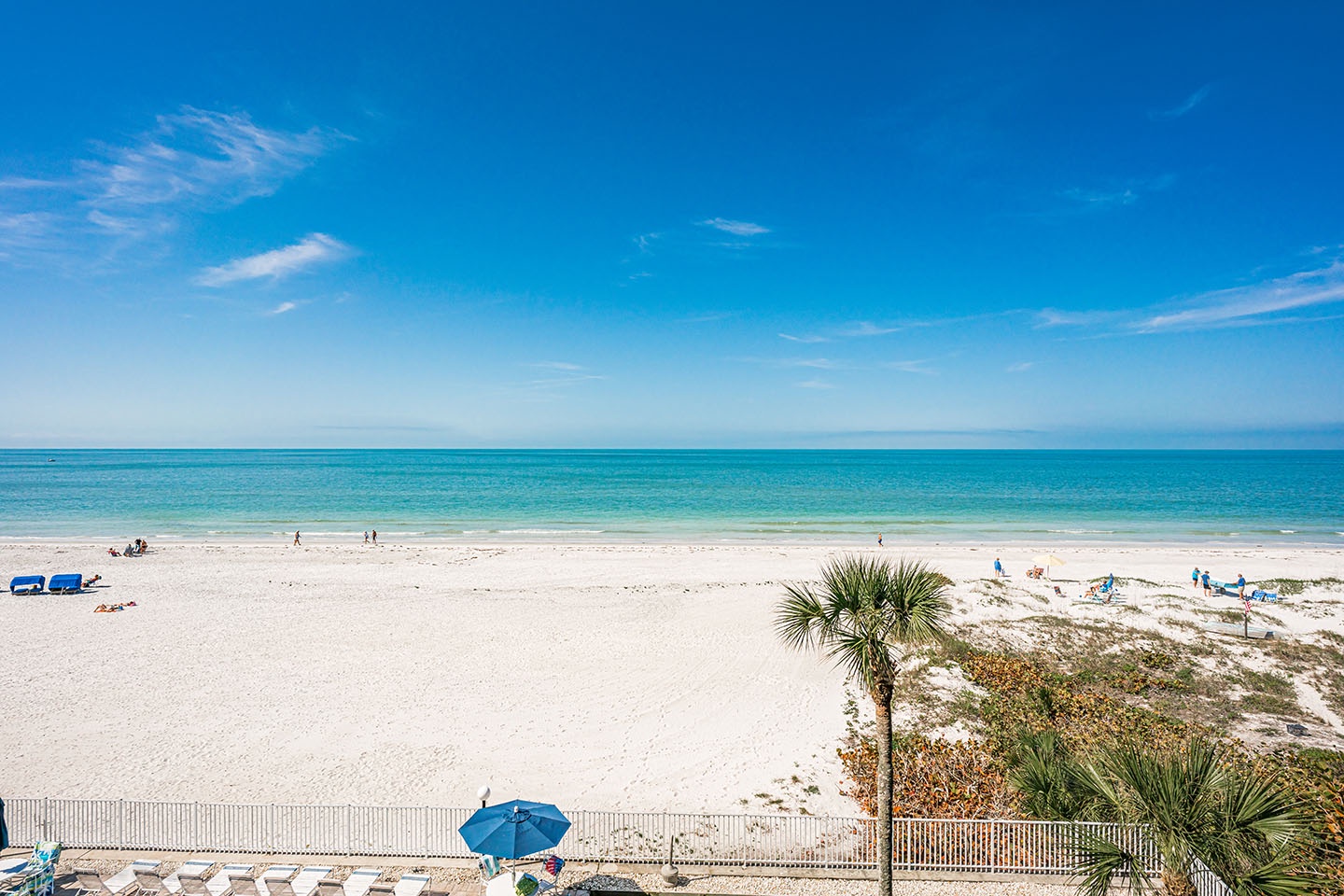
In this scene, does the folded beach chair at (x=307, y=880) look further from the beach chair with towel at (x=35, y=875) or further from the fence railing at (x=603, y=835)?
the beach chair with towel at (x=35, y=875)

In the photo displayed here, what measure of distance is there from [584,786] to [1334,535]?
66213 mm

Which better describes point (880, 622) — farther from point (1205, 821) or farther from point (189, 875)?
point (189, 875)

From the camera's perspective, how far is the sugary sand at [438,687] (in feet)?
45.2

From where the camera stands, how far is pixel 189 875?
9.64m

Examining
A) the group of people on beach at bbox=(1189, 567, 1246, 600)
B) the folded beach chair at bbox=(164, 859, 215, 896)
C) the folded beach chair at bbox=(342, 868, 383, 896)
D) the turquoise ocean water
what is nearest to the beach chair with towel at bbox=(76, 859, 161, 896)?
the folded beach chair at bbox=(164, 859, 215, 896)

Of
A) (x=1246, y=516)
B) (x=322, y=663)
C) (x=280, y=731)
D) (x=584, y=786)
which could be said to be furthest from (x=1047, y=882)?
(x=1246, y=516)

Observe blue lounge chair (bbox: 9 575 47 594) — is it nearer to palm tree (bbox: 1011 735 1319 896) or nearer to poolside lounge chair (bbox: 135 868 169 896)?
poolside lounge chair (bbox: 135 868 169 896)

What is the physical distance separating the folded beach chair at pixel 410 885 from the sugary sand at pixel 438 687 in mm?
3286

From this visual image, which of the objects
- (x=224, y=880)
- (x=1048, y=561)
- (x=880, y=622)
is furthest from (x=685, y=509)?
(x=880, y=622)

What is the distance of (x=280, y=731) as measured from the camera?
15844 millimetres

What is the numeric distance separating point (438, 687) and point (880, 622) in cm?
1476

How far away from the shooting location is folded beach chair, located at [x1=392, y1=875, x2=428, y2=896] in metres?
9.37

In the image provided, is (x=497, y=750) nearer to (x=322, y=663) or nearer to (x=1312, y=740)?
(x=322, y=663)

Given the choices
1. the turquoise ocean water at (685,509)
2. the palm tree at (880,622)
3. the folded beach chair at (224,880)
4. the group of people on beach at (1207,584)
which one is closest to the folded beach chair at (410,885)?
the folded beach chair at (224,880)
